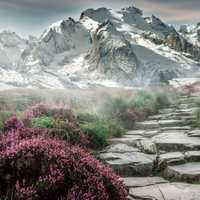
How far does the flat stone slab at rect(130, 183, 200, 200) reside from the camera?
5.60 meters

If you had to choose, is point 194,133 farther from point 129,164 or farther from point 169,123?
point 129,164

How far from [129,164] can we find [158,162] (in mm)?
553

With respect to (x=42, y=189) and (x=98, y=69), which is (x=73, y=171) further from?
(x=98, y=69)

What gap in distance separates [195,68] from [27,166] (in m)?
22.1

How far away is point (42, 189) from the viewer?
4.19 metres

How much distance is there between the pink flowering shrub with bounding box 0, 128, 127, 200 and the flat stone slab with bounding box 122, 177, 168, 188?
1461mm

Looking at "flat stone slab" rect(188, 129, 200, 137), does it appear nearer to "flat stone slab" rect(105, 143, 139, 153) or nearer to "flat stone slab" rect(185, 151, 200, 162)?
"flat stone slab" rect(105, 143, 139, 153)

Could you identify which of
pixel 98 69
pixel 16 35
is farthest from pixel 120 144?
pixel 16 35

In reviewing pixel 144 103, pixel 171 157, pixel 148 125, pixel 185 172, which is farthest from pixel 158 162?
pixel 144 103

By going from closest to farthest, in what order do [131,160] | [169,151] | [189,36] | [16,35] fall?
1. [131,160]
2. [169,151]
3. [16,35]
4. [189,36]

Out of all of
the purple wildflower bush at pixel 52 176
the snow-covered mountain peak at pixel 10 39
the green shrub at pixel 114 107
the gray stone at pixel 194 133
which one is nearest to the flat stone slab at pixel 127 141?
the gray stone at pixel 194 133

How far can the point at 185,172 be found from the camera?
6.77 meters

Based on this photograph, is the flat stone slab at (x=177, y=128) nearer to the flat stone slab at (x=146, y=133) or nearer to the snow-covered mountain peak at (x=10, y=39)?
the flat stone slab at (x=146, y=133)

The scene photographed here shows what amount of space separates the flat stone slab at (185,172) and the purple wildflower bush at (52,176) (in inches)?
79.3
